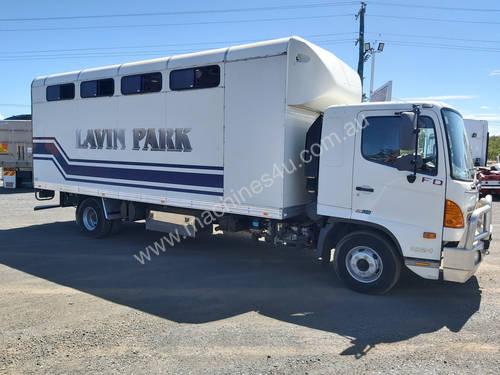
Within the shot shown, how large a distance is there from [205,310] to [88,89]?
226 inches

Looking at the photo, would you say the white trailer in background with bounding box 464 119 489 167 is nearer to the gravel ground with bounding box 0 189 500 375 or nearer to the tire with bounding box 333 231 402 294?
the gravel ground with bounding box 0 189 500 375

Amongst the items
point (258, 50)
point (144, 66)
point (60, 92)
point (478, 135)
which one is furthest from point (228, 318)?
point (478, 135)

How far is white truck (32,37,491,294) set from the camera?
5.12 m

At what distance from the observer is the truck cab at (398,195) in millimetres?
5012

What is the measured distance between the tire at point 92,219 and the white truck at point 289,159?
49 cm

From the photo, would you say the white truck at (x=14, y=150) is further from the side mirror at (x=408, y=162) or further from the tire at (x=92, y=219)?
the side mirror at (x=408, y=162)

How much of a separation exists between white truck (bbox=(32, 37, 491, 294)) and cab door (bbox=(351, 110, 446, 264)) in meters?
0.01

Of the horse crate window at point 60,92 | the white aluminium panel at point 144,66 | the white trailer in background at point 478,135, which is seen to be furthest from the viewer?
the white trailer in background at point 478,135

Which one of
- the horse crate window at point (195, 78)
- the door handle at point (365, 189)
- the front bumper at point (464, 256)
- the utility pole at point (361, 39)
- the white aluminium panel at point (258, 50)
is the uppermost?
the utility pole at point (361, 39)

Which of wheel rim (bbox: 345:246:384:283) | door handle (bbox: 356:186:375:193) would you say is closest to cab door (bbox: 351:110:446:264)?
Answer: door handle (bbox: 356:186:375:193)

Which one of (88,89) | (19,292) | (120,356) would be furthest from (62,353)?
(88,89)

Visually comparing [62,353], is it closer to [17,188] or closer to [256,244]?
[256,244]

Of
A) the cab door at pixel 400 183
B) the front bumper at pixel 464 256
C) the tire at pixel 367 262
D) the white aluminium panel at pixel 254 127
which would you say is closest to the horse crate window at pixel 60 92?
the white aluminium panel at pixel 254 127

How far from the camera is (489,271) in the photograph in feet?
22.5
